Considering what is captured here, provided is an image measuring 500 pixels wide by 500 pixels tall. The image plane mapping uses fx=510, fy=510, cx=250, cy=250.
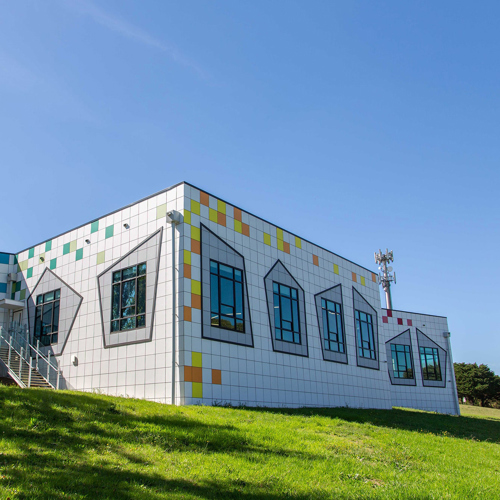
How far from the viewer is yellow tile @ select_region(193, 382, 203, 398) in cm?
1688

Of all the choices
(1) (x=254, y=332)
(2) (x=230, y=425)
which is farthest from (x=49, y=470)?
(1) (x=254, y=332)

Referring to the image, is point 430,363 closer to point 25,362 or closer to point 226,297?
point 226,297

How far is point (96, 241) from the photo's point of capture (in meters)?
21.6

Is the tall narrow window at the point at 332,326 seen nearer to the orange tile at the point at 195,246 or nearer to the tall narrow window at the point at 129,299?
the orange tile at the point at 195,246

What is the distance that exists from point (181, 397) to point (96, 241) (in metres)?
8.46

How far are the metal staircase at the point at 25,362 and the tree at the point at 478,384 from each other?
199 feet

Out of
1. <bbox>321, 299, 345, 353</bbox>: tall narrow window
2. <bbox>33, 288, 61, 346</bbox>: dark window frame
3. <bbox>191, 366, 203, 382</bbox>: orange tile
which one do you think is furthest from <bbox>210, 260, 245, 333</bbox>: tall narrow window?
<bbox>33, 288, 61, 346</bbox>: dark window frame

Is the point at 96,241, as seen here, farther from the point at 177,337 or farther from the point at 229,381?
the point at 229,381

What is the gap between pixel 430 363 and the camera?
130 feet

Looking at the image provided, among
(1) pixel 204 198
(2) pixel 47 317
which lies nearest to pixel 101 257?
(2) pixel 47 317

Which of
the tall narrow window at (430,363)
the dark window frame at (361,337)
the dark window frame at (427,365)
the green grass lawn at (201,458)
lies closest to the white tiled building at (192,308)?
the dark window frame at (361,337)

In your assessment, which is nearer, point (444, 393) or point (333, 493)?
point (333, 493)

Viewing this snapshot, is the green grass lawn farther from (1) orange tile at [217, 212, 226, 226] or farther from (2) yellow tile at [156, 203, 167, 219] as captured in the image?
(1) orange tile at [217, 212, 226, 226]

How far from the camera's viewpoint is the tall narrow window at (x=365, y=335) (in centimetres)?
2856
